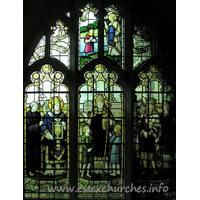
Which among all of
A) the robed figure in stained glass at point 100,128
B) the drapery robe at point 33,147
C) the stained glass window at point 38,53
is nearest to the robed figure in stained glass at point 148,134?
the robed figure in stained glass at point 100,128

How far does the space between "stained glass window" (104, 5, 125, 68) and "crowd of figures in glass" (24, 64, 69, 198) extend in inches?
31.0

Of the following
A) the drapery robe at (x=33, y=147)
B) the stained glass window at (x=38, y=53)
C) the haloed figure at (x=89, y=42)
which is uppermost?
the haloed figure at (x=89, y=42)

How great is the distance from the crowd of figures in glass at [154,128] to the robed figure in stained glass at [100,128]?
1.26 ft

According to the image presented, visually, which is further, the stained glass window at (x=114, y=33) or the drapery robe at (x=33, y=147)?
the stained glass window at (x=114, y=33)

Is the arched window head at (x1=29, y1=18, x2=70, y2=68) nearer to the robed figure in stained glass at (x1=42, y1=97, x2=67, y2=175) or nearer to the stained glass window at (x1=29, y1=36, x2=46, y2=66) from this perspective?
the stained glass window at (x1=29, y1=36, x2=46, y2=66)

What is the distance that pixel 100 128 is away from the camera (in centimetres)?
418

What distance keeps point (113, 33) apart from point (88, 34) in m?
0.35

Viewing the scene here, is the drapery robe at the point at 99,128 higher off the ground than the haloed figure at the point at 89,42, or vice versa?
the haloed figure at the point at 89,42

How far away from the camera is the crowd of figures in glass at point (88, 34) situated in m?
4.24

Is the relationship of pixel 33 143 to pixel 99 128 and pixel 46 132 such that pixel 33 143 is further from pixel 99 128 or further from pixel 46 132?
pixel 99 128

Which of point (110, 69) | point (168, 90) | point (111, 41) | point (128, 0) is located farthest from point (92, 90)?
point (128, 0)

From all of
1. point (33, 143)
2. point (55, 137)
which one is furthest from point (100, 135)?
point (33, 143)

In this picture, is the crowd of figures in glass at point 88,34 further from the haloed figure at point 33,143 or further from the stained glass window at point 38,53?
the haloed figure at point 33,143

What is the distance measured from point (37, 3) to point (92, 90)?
4.51ft
